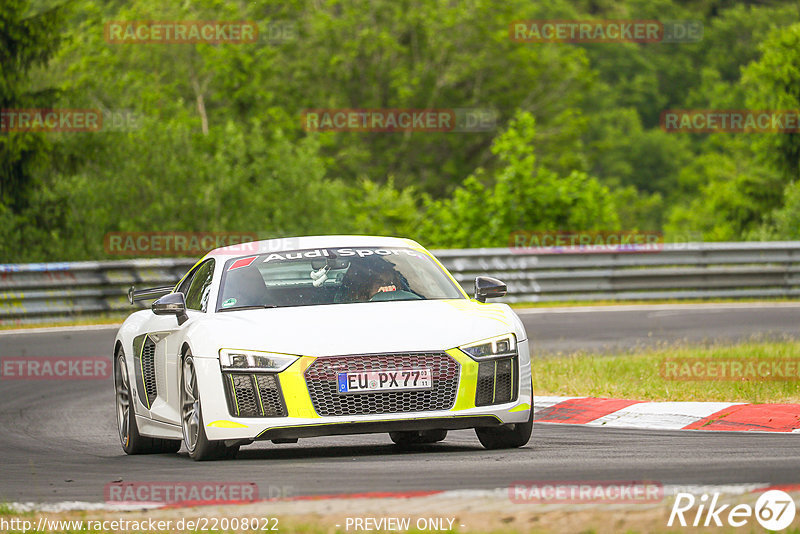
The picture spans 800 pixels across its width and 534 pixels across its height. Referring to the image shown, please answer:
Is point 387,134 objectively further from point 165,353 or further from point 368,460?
point 368,460

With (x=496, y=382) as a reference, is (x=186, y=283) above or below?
above

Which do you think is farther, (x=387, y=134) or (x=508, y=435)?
(x=387, y=134)

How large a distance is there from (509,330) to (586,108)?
231 ft

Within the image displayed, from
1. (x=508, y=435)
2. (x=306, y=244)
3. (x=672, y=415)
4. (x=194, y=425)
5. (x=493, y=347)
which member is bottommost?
(x=672, y=415)

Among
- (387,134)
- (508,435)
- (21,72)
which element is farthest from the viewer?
(387,134)

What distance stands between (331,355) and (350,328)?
261 mm

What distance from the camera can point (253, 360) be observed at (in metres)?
7.97

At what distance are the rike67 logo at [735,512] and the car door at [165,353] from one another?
4041mm

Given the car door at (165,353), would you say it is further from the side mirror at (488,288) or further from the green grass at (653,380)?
the green grass at (653,380)

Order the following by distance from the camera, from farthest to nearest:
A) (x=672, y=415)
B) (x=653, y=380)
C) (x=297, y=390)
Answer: (x=653, y=380)
(x=672, y=415)
(x=297, y=390)

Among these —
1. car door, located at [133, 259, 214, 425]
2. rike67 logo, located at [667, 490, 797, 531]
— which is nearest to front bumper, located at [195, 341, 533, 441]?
car door, located at [133, 259, 214, 425]

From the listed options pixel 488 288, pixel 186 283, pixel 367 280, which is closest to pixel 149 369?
pixel 186 283

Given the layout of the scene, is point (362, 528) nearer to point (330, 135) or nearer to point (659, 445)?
point (659, 445)

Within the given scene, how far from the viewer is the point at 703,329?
19.1 metres
